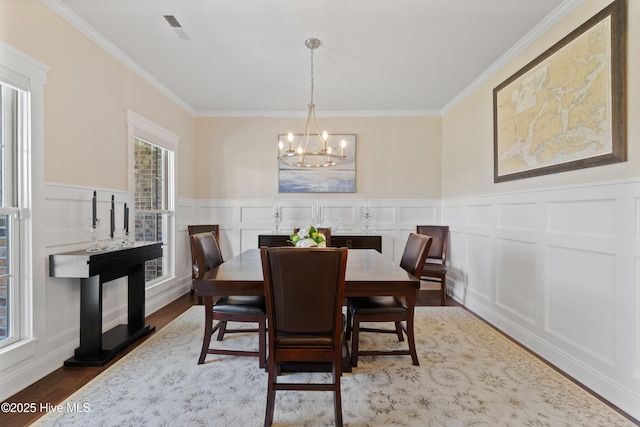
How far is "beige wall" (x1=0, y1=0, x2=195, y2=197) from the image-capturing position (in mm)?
2045

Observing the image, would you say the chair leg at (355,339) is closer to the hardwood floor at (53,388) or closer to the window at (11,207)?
the hardwood floor at (53,388)

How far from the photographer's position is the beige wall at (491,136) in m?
1.75

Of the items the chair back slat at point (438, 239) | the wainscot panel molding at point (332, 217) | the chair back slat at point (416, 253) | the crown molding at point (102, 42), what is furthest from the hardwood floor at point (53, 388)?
the chair back slat at point (438, 239)

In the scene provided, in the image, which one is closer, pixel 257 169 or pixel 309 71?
pixel 309 71

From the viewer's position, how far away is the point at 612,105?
1.86 meters

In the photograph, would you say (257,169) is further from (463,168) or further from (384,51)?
(463,168)

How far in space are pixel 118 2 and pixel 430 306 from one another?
414 centimetres

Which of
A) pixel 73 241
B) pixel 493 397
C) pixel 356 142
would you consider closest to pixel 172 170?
pixel 73 241

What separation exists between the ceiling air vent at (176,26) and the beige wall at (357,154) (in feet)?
6.77

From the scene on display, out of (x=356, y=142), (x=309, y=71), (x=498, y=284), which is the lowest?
(x=498, y=284)

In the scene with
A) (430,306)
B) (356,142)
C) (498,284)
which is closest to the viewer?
(498,284)

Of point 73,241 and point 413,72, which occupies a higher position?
point 413,72

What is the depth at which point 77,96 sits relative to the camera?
244 centimetres

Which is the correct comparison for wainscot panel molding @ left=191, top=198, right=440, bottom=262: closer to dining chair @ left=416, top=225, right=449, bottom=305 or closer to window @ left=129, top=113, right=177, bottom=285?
dining chair @ left=416, top=225, right=449, bottom=305
